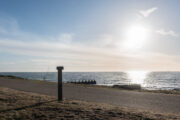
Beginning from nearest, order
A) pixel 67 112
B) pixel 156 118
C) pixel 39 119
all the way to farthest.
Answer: pixel 39 119 → pixel 156 118 → pixel 67 112

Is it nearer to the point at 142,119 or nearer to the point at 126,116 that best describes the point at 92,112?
the point at 126,116

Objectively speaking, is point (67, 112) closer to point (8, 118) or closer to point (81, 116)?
point (81, 116)

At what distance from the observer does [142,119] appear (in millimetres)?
4586

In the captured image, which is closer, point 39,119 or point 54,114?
point 39,119

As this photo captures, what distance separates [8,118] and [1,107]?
1.37 m

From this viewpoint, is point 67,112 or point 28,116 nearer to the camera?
point 28,116

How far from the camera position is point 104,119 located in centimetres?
449

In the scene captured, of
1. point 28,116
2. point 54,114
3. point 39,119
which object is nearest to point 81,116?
point 54,114

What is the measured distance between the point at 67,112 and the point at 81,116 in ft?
1.92

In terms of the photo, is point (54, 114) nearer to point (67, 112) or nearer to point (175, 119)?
point (67, 112)

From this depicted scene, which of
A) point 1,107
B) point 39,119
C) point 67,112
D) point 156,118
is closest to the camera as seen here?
point 39,119

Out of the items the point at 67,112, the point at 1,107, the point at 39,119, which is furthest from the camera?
the point at 1,107

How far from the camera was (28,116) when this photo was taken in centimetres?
466

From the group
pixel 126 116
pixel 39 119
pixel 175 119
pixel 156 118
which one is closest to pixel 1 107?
pixel 39 119
